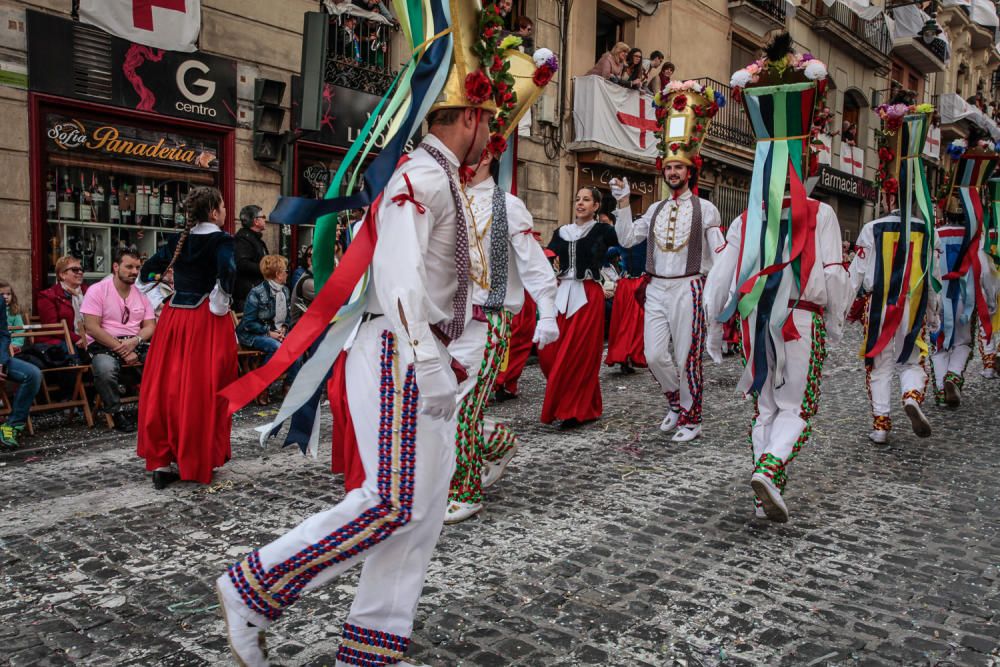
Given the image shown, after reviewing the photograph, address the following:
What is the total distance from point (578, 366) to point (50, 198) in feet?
21.2

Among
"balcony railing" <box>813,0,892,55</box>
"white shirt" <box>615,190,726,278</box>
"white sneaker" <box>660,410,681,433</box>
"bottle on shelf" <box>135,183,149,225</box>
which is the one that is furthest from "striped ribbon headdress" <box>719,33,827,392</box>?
"balcony railing" <box>813,0,892,55</box>

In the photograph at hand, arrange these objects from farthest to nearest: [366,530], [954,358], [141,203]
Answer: [141,203]
[954,358]
[366,530]

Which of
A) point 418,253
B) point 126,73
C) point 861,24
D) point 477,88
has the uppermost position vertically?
point 861,24

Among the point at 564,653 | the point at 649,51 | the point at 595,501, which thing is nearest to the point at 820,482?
the point at 595,501

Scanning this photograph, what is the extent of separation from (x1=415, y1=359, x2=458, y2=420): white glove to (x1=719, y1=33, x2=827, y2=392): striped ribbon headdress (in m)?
2.62

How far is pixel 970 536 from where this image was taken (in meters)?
4.28

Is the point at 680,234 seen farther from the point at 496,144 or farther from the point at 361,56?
the point at 361,56

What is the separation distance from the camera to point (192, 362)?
505 centimetres

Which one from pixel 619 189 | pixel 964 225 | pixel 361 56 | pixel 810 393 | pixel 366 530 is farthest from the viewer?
pixel 361 56

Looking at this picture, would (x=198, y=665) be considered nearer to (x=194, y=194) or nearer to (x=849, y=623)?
(x=849, y=623)

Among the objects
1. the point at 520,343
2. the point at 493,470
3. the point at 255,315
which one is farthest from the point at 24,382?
the point at 520,343

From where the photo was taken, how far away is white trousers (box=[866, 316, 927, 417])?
21.5 feet

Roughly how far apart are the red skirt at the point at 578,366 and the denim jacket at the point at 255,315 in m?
2.85

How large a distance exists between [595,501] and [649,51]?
16.5 meters
